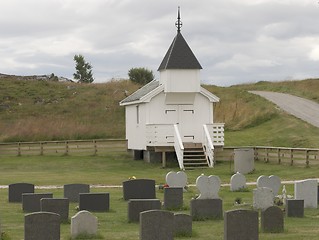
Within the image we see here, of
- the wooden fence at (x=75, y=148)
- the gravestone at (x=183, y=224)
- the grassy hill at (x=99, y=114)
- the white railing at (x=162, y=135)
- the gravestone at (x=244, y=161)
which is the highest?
the grassy hill at (x=99, y=114)

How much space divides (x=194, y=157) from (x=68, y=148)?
1207 centimetres

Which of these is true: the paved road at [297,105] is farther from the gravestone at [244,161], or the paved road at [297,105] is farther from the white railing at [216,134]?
the gravestone at [244,161]

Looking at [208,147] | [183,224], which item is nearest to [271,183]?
[183,224]

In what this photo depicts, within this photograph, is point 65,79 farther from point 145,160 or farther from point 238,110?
point 145,160

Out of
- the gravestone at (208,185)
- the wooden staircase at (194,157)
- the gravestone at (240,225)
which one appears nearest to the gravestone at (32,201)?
the gravestone at (208,185)

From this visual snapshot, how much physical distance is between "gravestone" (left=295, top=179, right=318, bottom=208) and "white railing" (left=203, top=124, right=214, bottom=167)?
20618 mm

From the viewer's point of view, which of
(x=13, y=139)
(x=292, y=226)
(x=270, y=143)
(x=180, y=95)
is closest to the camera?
(x=292, y=226)

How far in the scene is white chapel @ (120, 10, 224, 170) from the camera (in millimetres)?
48844

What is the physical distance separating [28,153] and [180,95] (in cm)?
1366

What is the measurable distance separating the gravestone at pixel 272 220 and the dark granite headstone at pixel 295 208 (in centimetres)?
305

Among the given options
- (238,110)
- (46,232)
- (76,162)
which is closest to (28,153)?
(76,162)

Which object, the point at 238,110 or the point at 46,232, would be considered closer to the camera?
the point at 46,232

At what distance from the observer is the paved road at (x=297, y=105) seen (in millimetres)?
66125

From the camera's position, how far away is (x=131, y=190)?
2903cm
